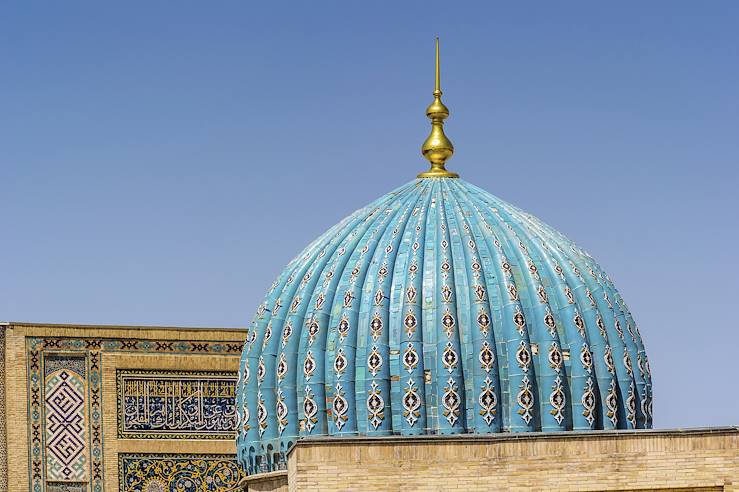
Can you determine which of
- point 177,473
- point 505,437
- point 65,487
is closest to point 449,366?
point 505,437

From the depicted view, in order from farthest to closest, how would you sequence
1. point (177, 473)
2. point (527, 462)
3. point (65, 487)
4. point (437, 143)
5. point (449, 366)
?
1. point (177, 473)
2. point (65, 487)
3. point (437, 143)
4. point (449, 366)
5. point (527, 462)

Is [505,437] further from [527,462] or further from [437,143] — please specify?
[437,143]

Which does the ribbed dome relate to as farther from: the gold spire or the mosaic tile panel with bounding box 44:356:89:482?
the mosaic tile panel with bounding box 44:356:89:482

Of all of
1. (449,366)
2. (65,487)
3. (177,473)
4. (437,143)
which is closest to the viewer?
(449,366)

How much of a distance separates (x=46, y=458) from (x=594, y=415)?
5.12 metres

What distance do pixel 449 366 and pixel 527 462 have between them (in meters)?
1.49

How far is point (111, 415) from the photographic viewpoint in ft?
53.2

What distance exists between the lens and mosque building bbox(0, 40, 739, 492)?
11477 mm

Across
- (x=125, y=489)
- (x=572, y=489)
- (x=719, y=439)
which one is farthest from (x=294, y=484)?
(x=125, y=489)

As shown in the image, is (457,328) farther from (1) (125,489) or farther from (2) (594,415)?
(1) (125,489)

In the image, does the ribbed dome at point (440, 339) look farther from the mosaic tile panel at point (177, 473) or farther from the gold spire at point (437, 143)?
the mosaic tile panel at point (177, 473)

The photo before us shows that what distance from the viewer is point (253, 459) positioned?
13.5 metres

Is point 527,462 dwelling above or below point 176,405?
below

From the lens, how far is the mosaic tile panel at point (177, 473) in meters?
16.2
